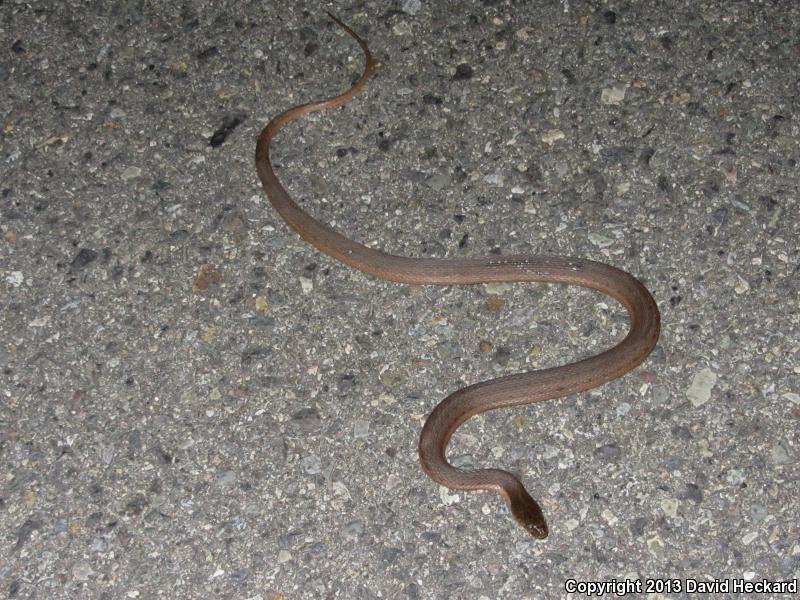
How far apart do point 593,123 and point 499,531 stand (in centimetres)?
227

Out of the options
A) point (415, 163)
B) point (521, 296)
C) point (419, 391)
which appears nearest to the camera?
point (419, 391)

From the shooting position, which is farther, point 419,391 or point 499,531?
point 419,391

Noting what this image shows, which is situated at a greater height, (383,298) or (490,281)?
(490,281)

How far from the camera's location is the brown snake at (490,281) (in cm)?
407

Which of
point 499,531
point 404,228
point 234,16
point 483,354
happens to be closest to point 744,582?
point 499,531

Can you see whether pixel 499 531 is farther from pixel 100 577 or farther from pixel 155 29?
pixel 155 29

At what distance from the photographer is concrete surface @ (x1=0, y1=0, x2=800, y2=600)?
3967 millimetres

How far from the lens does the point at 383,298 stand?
4.70 m

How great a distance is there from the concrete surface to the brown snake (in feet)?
0.23

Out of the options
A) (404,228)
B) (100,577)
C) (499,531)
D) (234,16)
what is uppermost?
(234,16)

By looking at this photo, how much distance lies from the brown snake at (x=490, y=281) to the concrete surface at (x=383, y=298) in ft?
0.23

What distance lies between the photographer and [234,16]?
224 inches

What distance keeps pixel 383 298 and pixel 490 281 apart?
503 mm

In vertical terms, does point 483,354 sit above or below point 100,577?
above
